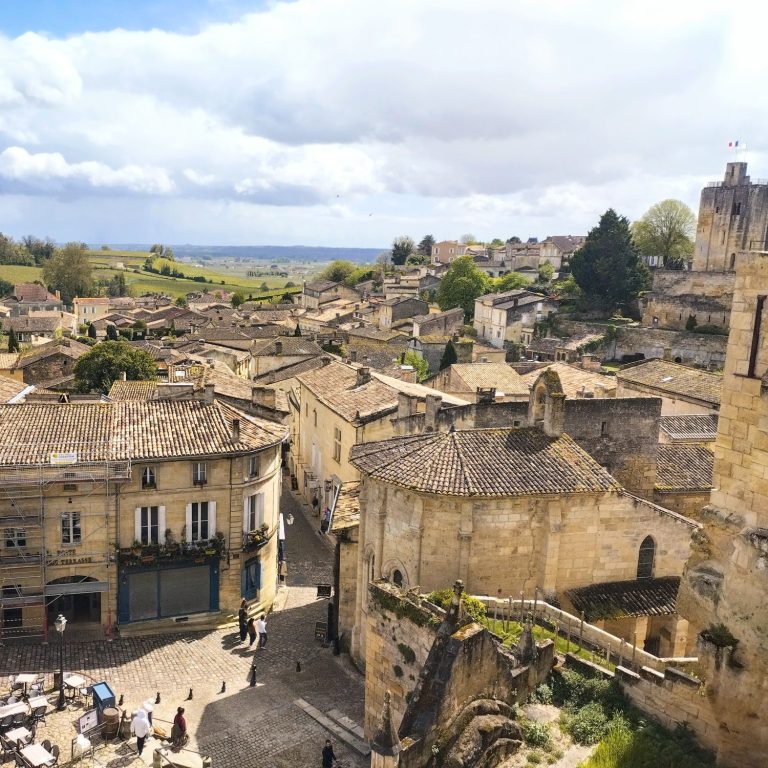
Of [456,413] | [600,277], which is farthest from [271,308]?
[456,413]

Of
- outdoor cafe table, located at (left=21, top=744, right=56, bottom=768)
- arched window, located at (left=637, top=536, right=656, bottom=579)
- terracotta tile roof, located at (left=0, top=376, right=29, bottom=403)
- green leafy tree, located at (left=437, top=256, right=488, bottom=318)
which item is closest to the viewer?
outdoor cafe table, located at (left=21, top=744, right=56, bottom=768)

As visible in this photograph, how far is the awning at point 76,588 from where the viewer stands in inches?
1096

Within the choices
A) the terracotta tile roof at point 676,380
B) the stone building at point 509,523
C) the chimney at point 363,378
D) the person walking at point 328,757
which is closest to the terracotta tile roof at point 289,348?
the chimney at point 363,378

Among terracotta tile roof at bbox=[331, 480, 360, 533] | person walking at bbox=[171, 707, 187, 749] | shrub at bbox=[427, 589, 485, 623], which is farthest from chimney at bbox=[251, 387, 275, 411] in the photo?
shrub at bbox=[427, 589, 485, 623]

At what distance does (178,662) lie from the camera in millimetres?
27109

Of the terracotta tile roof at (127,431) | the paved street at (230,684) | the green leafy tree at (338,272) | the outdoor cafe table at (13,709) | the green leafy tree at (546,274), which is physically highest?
the green leafy tree at (546,274)

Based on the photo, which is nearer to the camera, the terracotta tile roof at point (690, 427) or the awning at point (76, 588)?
the awning at point (76, 588)

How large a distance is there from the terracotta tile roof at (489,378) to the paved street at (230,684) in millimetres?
25739

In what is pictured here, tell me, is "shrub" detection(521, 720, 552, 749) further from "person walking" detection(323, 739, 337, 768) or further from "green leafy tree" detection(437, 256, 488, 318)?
"green leafy tree" detection(437, 256, 488, 318)

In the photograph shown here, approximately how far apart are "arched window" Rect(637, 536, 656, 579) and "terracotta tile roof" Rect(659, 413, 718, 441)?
14.3 meters

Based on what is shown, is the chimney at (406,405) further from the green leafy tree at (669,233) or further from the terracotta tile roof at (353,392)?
the green leafy tree at (669,233)

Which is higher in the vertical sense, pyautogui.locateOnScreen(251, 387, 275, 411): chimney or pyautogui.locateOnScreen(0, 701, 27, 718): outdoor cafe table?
pyautogui.locateOnScreen(251, 387, 275, 411): chimney

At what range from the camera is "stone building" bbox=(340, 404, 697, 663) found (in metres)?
22.5

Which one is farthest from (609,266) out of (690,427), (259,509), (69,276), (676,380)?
(69,276)
